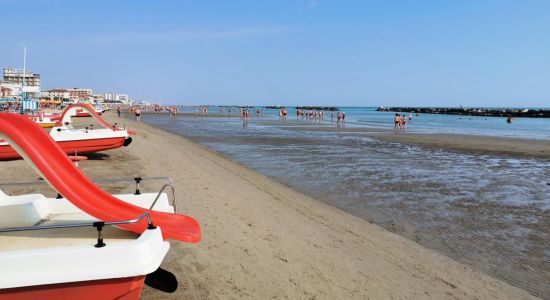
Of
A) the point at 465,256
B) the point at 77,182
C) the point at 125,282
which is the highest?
the point at 77,182

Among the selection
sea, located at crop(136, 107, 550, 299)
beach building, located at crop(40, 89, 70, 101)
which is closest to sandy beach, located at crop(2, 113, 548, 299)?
sea, located at crop(136, 107, 550, 299)

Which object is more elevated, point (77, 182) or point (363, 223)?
point (77, 182)

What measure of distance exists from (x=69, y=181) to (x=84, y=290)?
0.90 m

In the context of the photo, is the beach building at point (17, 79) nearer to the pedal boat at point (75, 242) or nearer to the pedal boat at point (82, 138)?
the pedal boat at point (82, 138)

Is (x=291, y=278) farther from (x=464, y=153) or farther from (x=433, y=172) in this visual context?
(x=464, y=153)

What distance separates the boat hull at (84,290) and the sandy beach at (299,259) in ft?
3.38

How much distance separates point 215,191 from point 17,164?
Answer: 5828 millimetres

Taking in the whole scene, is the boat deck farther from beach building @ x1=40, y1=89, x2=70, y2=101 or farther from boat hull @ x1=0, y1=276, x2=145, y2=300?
beach building @ x1=40, y1=89, x2=70, y2=101

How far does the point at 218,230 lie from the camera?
19.5 ft

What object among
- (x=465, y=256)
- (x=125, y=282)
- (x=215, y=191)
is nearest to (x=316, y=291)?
(x=125, y=282)

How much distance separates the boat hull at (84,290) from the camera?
283cm

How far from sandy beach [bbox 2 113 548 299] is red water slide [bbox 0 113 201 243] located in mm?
836

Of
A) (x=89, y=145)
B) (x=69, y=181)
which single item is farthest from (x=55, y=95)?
(x=69, y=181)

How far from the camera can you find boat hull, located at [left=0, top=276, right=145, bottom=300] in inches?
111
